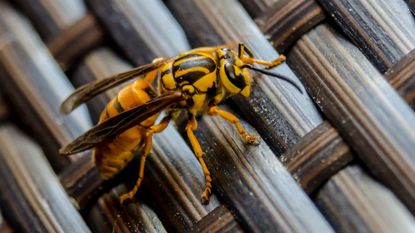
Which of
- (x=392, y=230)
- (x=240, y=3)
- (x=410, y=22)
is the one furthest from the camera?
(x=240, y=3)

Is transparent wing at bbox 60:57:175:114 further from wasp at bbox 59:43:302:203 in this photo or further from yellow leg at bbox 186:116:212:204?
yellow leg at bbox 186:116:212:204

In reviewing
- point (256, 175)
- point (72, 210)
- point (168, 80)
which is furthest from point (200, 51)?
point (72, 210)

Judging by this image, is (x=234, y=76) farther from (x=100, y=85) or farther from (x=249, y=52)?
(x=100, y=85)

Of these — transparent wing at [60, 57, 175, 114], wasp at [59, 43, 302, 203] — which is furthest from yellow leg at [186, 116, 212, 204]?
transparent wing at [60, 57, 175, 114]

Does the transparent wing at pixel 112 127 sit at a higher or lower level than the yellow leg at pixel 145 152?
higher

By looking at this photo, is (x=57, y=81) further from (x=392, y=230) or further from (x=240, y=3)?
(x=392, y=230)

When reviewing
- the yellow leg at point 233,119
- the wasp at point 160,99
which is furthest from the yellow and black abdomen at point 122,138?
the yellow leg at point 233,119

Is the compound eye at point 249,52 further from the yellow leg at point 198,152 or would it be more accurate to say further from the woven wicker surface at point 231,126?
the yellow leg at point 198,152
